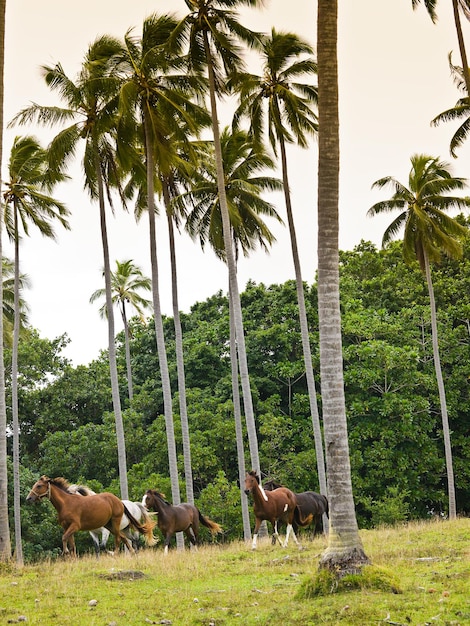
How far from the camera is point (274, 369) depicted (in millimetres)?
40062

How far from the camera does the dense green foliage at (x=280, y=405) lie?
36.6m

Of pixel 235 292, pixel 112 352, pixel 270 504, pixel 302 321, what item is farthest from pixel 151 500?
pixel 302 321

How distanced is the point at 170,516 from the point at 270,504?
265 cm

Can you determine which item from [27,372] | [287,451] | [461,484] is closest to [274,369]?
[287,451]

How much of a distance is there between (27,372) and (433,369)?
70.5 feet

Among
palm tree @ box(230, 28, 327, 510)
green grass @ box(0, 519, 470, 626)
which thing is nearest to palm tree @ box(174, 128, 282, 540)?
palm tree @ box(230, 28, 327, 510)

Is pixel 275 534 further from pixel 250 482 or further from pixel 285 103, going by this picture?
pixel 285 103

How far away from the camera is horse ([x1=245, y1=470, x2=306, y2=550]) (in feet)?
64.3

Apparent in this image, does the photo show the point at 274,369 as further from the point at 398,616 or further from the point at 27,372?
the point at 398,616

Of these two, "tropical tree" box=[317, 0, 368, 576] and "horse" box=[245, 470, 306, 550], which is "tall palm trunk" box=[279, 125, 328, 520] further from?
"tropical tree" box=[317, 0, 368, 576]

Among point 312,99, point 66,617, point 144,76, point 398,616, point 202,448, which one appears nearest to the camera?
point 398,616

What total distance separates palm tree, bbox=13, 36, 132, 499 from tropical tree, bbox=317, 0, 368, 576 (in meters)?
14.8

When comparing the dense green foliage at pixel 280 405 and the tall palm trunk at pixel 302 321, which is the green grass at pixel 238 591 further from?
the dense green foliage at pixel 280 405

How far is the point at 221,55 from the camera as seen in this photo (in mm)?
28766
